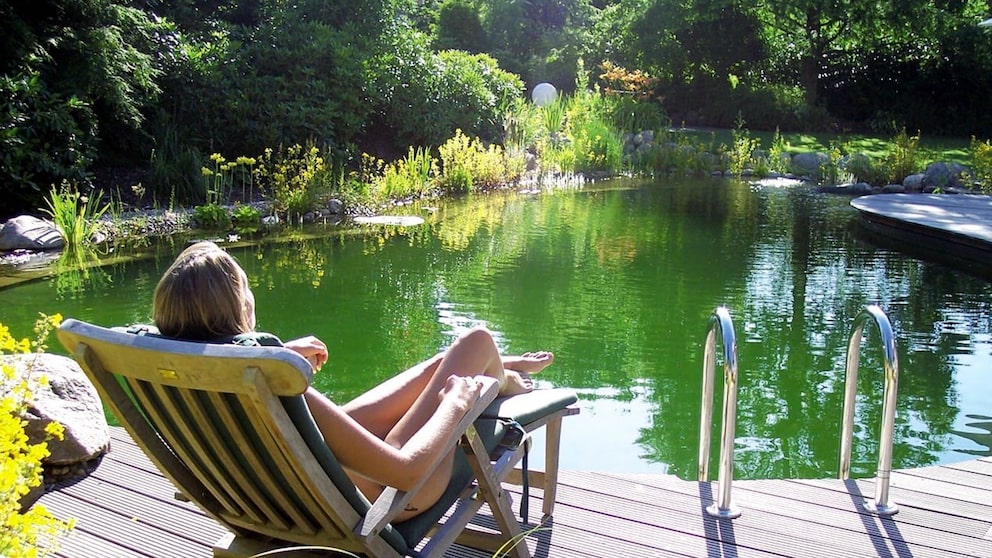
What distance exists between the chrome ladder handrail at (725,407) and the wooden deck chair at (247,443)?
924 millimetres

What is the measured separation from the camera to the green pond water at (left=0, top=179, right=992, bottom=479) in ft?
15.5

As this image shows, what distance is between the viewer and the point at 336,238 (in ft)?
32.7

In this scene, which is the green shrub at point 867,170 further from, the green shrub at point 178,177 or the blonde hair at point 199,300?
the blonde hair at point 199,300

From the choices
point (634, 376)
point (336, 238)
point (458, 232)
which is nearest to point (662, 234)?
point (458, 232)

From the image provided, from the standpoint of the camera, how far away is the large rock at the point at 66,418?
3002 mm

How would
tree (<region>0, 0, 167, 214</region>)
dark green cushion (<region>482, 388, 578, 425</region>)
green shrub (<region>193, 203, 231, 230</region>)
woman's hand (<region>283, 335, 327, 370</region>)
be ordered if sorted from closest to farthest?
1. woman's hand (<region>283, 335, 327, 370</region>)
2. dark green cushion (<region>482, 388, 578, 425</region>)
3. tree (<region>0, 0, 167, 214</region>)
4. green shrub (<region>193, 203, 231, 230</region>)

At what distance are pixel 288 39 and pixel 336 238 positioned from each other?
5.07m

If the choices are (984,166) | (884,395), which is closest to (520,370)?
(884,395)

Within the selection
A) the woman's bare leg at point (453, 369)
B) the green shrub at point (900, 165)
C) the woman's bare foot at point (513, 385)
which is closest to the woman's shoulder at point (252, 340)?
the woman's bare leg at point (453, 369)

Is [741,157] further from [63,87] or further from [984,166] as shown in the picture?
[63,87]

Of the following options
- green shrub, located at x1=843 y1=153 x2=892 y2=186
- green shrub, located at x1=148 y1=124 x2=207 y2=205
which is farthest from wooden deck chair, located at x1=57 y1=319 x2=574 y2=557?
green shrub, located at x1=843 y1=153 x2=892 y2=186

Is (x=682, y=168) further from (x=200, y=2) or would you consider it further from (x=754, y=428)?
(x=754, y=428)

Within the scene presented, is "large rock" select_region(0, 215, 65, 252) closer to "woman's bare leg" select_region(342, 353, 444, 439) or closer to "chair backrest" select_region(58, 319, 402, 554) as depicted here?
"woman's bare leg" select_region(342, 353, 444, 439)

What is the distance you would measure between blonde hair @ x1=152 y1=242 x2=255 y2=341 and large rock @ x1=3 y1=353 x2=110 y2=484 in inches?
49.5
